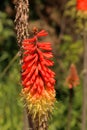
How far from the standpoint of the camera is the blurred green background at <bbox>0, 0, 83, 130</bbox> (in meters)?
7.29

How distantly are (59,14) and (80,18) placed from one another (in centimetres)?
416

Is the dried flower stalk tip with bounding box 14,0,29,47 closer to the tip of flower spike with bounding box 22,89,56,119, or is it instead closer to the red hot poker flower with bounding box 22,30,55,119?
the red hot poker flower with bounding box 22,30,55,119

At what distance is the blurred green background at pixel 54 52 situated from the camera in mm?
7285

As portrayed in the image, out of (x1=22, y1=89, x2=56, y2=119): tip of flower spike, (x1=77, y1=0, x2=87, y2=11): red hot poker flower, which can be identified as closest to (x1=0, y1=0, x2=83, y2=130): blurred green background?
(x1=77, y1=0, x2=87, y2=11): red hot poker flower

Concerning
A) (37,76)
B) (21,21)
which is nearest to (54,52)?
(21,21)

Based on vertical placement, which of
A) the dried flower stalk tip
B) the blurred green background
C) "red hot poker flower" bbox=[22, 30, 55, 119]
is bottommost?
the blurred green background

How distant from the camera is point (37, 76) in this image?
3.29 m

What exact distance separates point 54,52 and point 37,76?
20.2 ft

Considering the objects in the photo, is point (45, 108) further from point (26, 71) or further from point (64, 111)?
point (64, 111)

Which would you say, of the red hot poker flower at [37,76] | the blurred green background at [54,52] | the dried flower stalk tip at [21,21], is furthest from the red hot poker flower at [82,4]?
the red hot poker flower at [37,76]

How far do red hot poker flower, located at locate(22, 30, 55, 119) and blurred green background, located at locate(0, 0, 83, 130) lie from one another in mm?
3423

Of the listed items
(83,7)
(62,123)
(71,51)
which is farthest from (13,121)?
(83,7)

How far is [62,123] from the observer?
7.41 meters

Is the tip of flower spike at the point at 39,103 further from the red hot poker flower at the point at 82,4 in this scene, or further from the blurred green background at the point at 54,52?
the blurred green background at the point at 54,52
